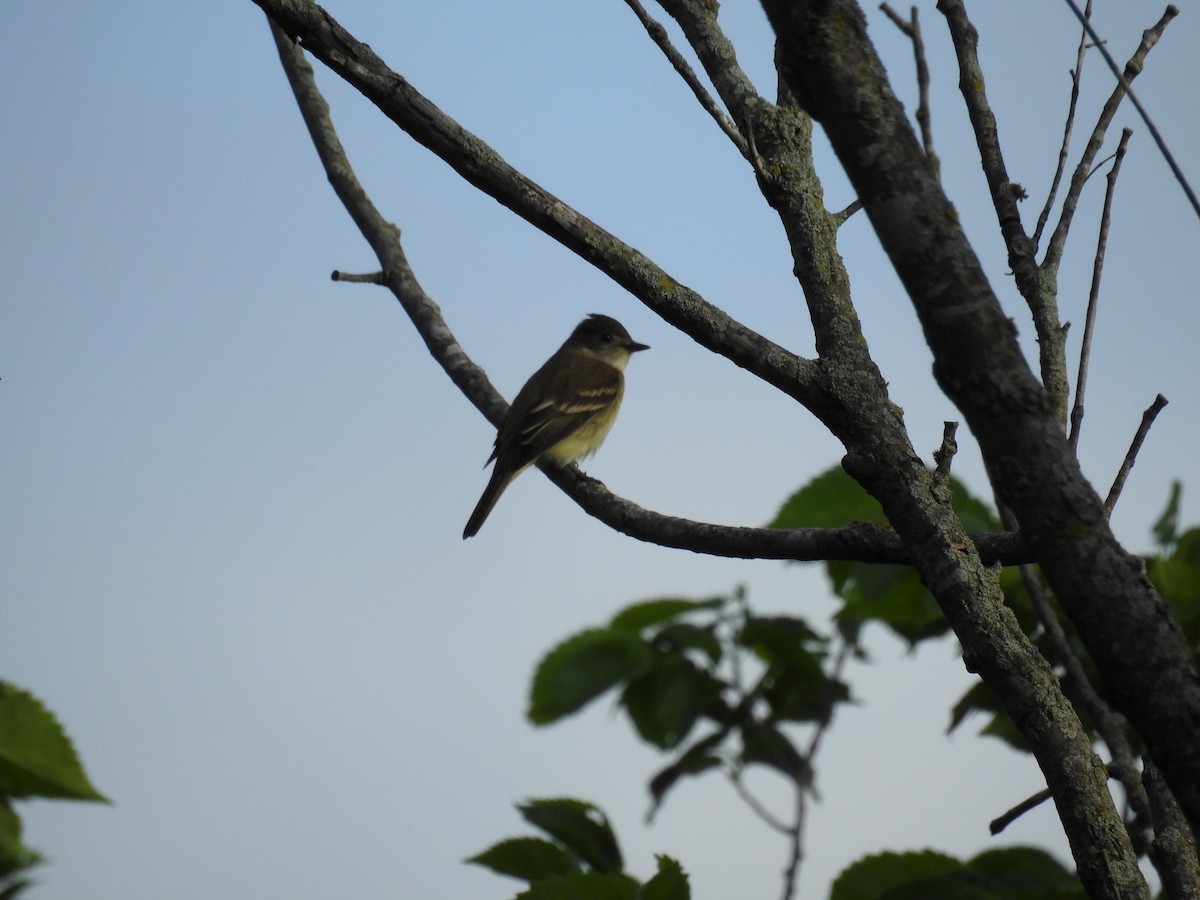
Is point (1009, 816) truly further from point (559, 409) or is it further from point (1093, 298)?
point (559, 409)

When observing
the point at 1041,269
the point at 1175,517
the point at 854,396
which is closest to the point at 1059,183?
the point at 1041,269

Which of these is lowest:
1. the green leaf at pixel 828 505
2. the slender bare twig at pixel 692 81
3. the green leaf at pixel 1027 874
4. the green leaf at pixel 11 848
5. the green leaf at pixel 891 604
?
the green leaf at pixel 11 848

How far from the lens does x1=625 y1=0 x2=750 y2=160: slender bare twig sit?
9.05 ft

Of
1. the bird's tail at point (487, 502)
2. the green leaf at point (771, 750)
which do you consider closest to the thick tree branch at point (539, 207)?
the green leaf at point (771, 750)

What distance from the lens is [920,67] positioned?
3.37 m

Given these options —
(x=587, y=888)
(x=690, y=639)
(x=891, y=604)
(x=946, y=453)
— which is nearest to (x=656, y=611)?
(x=690, y=639)

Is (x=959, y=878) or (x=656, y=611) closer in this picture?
(x=959, y=878)

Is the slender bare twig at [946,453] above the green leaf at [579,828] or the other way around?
above

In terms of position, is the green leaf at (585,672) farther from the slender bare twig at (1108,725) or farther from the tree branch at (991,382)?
the tree branch at (991,382)

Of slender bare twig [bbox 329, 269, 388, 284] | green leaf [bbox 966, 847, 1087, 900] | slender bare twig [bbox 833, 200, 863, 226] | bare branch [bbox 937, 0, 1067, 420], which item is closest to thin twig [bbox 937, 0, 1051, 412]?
bare branch [bbox 937, 0, 1067, 420]

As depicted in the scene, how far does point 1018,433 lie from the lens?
1.57 metres

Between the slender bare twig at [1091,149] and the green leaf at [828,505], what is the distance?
1.55 meters

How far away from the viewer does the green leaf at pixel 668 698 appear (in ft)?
16.1

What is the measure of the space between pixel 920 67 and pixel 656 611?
265 cm
